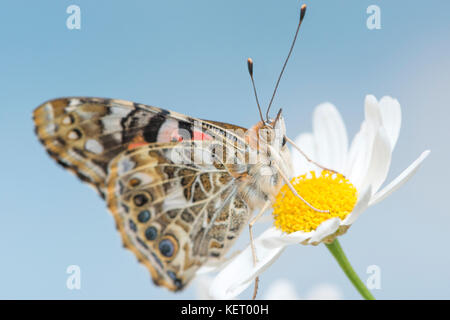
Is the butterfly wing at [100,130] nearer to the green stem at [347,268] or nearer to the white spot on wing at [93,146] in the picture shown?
the white spot on wing at [93,146]

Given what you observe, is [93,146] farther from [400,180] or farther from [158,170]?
[400,180]

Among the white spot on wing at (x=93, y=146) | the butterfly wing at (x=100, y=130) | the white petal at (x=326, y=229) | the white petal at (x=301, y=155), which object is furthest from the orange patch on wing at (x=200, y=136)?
the white petal at (x=301, y=155)

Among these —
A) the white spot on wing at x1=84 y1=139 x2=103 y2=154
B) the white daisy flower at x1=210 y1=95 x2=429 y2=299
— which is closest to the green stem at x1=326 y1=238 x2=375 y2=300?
the white daisy flower at x1=210 y1=95 x2=429 y2=299

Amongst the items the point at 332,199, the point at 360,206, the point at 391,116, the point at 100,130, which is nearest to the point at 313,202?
the point at 332,199

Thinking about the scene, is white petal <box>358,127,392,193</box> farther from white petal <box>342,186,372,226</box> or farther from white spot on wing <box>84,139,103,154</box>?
white spot on wing <box>84,139,103,154</box>

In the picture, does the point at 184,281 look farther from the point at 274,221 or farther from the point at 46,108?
the point at 46,108
